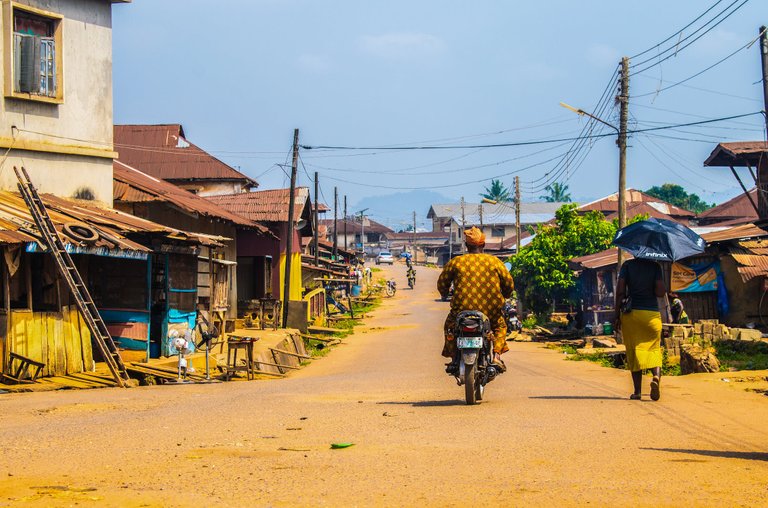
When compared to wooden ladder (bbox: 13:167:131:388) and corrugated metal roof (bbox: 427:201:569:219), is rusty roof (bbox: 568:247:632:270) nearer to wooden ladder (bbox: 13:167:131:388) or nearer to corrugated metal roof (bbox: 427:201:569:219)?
wooden ladder (bbox: 13:167:131:388)

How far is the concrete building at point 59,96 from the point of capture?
19531 mm

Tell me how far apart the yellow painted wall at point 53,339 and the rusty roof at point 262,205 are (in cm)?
2145

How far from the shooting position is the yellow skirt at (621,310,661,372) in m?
11.2

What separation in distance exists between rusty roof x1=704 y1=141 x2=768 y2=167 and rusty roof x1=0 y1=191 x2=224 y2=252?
16116mm

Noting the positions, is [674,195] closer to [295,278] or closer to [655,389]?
[295,278]

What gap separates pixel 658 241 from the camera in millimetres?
12953

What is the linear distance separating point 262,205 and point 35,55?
64.9 ft

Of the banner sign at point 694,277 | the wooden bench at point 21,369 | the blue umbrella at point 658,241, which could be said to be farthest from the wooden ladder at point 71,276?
the banner sign at point 694,277

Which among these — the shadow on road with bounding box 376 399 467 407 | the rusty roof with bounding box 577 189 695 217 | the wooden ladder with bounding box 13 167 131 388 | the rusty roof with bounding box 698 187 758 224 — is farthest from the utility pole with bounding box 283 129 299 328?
the rusty roof with bounding box 577 189 695 217

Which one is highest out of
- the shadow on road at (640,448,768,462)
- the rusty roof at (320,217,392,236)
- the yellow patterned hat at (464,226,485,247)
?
the rusty roof at (320,217,392,236)

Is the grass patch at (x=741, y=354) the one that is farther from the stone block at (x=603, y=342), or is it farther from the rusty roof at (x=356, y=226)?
the rusty roof at (x=356, y=226)

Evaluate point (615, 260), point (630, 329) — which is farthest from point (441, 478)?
point (615, 260)

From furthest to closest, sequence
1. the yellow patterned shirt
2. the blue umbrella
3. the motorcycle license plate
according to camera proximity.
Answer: the blue umbrella < the yellow patterned shirt < the motorcycle license plate

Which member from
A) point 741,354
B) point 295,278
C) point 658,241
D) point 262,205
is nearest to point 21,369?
point 658,241
